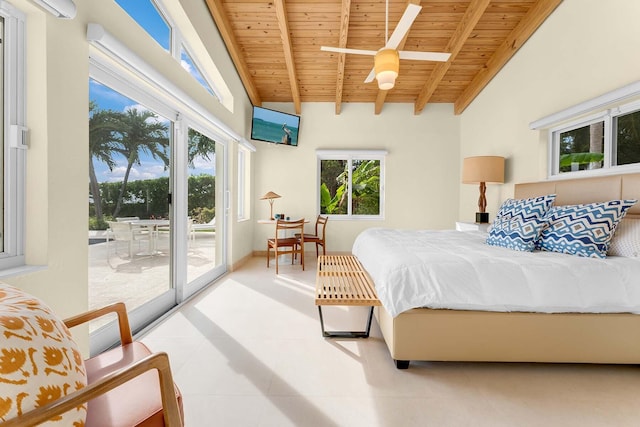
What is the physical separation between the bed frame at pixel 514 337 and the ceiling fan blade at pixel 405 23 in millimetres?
2154

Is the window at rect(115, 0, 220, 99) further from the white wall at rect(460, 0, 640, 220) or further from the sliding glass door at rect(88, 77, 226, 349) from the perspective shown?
the white wall at rect(460, 0, 640, 220)

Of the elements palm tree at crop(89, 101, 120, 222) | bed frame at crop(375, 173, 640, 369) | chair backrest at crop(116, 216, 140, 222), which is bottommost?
bed frame at crop(375, 173, 640, 369)

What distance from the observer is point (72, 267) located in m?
1.58

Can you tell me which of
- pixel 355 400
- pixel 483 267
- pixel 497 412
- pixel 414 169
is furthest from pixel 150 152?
pixel 414 169

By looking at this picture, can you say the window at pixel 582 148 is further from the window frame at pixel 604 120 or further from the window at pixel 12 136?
the window at pixel 12 136

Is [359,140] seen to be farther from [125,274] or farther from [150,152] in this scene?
[125,274]

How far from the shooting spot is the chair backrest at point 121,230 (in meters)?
2.08

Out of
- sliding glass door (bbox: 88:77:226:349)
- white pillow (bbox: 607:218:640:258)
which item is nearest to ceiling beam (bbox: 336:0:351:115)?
sliding glass door (bbox: 88:77:226:349)

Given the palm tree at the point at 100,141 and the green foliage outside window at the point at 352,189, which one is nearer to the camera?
the palm tree at the point at 100,141

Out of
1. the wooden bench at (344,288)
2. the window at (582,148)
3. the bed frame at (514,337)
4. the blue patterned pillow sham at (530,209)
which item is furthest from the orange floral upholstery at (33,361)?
the window at (582,148)

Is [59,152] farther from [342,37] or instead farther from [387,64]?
[342,37]

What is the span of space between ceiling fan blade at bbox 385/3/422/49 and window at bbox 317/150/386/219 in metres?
3.11

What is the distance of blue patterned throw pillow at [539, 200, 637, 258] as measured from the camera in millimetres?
1907

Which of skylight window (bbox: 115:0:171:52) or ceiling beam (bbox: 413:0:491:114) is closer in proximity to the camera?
skylight window (bbox: 115:0:171:52)
